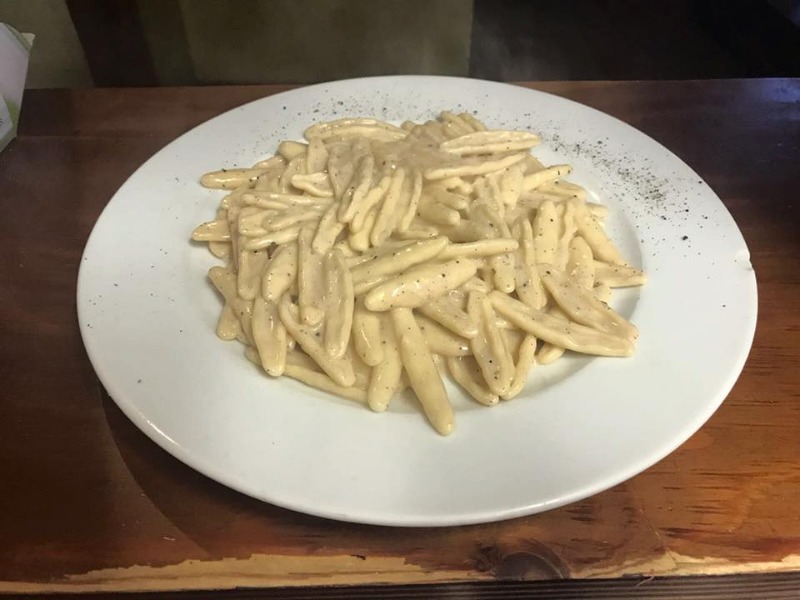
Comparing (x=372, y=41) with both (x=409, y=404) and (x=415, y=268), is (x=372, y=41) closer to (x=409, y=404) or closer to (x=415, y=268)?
(x=415, y=268)

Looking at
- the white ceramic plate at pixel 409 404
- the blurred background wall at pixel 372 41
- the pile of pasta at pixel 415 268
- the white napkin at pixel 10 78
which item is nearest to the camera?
the white ceramic plate at pixel 409 404

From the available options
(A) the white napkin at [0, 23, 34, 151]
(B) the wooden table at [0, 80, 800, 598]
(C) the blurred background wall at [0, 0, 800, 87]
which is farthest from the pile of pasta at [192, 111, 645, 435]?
(C) the blurred background wall at [0, 0, 800, 87]

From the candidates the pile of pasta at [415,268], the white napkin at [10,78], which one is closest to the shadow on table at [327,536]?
the pile of pasta at [415,268]

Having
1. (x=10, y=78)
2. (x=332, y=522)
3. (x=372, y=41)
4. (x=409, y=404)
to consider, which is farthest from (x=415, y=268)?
(x=372, y=41)

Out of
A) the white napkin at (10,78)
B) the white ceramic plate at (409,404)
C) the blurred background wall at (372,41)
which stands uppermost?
the white napkin at (10,78)

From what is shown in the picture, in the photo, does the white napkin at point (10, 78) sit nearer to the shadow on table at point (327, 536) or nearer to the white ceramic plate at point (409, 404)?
the white ceramic plate at point (409, 404)

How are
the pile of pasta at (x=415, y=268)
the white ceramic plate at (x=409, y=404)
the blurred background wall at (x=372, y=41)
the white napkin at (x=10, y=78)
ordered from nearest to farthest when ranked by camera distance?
the white ceramic plate at (x=409, y=404), the pile of pasta at (x=415, y=268), the white napkin at (x=10, y=78), the blurred background wall at (x=372, y=41)
